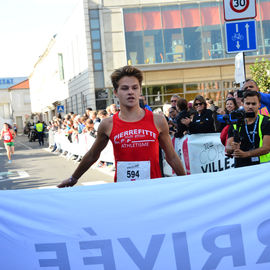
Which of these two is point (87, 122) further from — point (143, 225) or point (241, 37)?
point (143, 225)

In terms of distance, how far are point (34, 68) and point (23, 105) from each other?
27.4 metres

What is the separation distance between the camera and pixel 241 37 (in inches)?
299

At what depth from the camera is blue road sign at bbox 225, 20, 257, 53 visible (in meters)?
7.54

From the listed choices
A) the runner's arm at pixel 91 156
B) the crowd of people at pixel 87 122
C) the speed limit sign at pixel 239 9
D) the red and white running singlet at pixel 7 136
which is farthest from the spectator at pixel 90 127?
the runner's arm at pixel 91 156

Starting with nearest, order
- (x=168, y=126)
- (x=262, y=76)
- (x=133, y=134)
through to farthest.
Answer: (x=133, y=134) → (x=168, y=126) → (x=262, y=76)

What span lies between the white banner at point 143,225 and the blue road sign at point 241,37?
→ 14.9ft

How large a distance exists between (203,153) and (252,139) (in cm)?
396

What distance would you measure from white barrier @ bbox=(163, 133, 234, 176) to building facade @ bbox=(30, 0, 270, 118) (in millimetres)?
25747

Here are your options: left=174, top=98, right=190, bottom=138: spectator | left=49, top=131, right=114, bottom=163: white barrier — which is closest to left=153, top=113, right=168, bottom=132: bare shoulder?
left=174, top=98, right=190, bottom=138: spectator

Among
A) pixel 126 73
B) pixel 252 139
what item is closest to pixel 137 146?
pixel 126 73

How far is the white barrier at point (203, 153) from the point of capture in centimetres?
864

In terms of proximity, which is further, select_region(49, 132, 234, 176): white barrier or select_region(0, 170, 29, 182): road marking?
select_region(0, 170, 29, 182): road marking

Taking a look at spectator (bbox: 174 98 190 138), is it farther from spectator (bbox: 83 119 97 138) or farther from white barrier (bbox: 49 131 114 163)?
spectator (bbox: 83 119 97 138)

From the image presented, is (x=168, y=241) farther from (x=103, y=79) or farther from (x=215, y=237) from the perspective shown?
(x=103, y=79)
